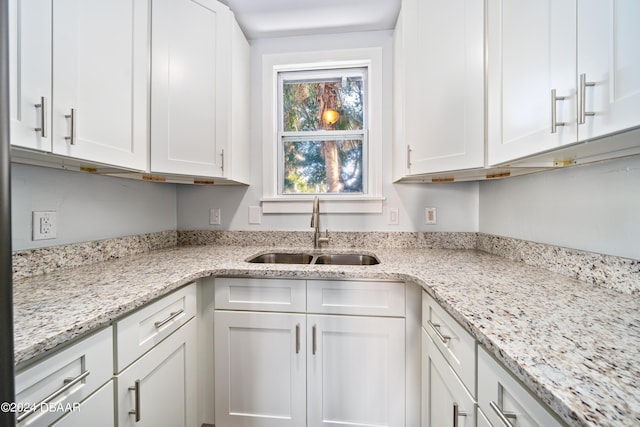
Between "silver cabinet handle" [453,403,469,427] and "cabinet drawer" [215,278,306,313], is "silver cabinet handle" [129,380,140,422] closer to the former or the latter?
"cabinet drawer" [215,278,306,313]

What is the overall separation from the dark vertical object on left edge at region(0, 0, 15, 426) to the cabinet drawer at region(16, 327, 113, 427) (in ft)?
1.10

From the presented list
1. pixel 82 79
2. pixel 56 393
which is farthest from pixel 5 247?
pixel 82 79

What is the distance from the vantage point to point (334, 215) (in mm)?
1865

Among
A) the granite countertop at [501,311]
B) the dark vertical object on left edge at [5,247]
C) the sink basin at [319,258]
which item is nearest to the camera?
the dark vertical object on left edge at [5,247]

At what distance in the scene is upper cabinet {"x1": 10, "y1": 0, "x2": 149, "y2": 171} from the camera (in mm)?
770

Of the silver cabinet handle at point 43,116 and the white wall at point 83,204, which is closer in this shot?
the silver cabinet handle at point 43,116

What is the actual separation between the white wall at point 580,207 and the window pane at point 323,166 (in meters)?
0.94

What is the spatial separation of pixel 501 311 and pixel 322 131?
158 cm

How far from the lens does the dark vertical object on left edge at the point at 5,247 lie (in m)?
0.33

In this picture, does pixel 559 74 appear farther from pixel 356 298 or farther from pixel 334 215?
pixel 334 215

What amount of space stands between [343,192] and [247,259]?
2.78ft

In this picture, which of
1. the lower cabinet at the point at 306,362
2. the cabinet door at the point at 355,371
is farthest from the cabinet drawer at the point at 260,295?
the cabinet door at the point at 355,371

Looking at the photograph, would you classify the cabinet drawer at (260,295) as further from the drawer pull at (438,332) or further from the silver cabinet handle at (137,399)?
the drawer pull at (438,332)

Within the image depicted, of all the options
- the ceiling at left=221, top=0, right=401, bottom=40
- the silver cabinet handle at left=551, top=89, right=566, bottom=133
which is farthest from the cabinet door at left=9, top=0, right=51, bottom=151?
the silver cabinet handle at left=551, top=89, right=566, bottom=133
